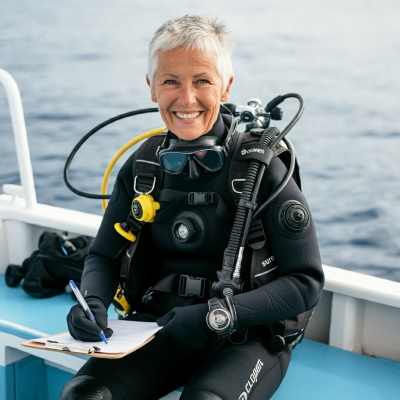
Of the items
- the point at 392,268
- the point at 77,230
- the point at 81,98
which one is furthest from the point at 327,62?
the point at 77,230

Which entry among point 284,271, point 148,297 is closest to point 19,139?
point 148,297

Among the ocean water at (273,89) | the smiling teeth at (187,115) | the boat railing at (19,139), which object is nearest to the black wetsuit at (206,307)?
the smiling teeth at (187,115)

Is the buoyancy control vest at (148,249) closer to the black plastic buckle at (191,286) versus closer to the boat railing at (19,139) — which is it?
the black plastic buckle at (191,286)

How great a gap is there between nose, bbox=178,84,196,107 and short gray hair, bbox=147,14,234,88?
0.29 feet

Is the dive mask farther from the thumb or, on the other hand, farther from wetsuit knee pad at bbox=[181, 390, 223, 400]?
wetsuit knee pad at bbox=[181, 390, 223, 400]

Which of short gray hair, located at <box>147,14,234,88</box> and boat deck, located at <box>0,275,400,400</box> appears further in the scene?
boat deck, located at <box>0,275,400,400</box>

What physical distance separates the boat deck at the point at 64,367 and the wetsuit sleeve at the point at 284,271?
322mm

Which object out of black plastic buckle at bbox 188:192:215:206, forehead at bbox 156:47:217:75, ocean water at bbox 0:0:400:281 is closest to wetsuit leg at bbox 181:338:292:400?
black plastic buckle at bbox 188:192:215:206

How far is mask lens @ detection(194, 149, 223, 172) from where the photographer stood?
6.79 ft

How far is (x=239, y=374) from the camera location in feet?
6.37

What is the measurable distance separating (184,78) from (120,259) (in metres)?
0.62

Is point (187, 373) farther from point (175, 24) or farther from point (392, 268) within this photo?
point (392, 268)

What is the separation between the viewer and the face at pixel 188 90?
6.50ft

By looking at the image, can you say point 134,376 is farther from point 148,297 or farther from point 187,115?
point 187,115
